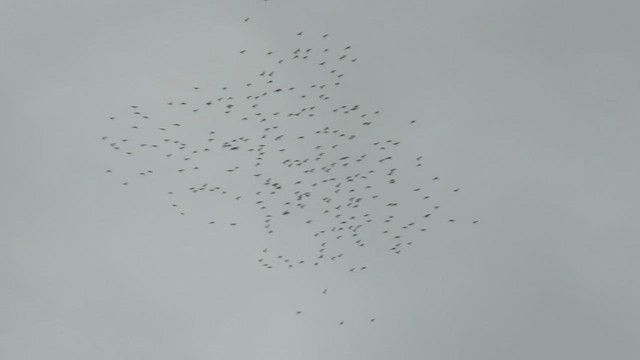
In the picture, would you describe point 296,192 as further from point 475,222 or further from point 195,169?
point 475,222

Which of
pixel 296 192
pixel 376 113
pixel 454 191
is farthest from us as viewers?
pixel 454 191

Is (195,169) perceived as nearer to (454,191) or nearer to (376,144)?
(376,144)

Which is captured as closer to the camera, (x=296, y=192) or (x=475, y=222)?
(x=296, y=192)

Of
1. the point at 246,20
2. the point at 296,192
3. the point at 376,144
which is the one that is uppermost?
the point at 246,20

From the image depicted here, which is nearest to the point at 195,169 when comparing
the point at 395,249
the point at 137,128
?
the point at 137,128

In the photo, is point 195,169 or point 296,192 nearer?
point 296,192

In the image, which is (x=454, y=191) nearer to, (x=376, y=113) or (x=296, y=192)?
(x=376, y=113)

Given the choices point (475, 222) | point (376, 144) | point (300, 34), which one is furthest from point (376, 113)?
point (475, 222)

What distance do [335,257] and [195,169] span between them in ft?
93.8

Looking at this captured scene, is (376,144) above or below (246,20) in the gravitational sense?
below

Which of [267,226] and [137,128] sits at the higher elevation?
[137,128]

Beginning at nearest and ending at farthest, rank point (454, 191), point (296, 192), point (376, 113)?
point (296, 192) → point (376, 113) → point (454, 191)

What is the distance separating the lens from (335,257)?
176250 millimetres

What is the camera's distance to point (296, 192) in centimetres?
15888
